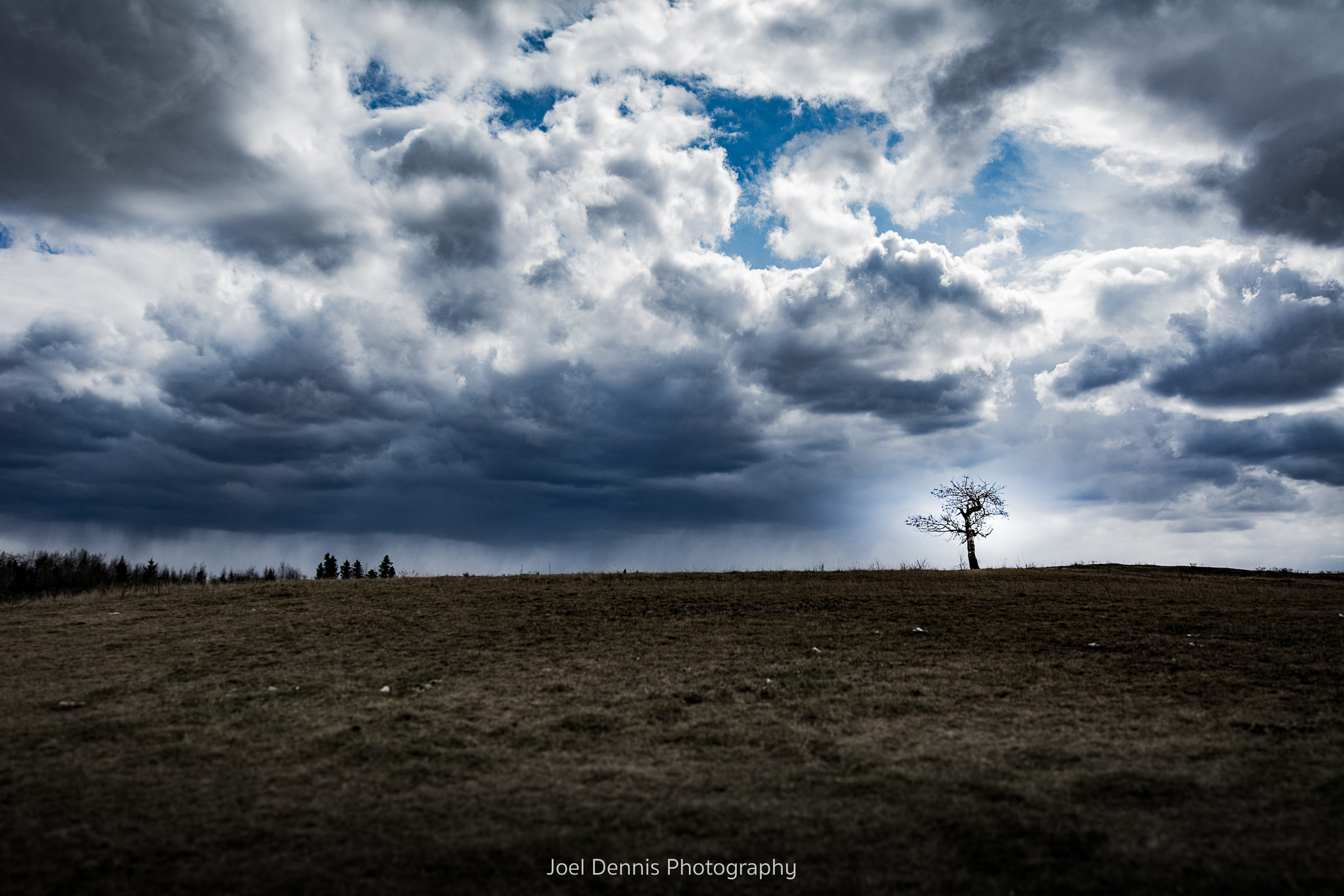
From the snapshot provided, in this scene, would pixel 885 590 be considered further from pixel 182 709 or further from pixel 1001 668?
pixel 182 709

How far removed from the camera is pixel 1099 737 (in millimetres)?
8594

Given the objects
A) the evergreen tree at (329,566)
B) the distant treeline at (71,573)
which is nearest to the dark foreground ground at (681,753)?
the distant treeline at (71,573)

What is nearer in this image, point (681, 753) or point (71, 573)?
point (681, 753)

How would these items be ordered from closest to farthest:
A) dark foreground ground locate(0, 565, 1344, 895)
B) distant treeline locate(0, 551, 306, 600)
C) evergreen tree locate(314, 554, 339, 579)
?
1. dark foreground ground locate(0, 565, 1344, 895)
2. distant treeline locate(0, 551, 306, 600)
3. evergreen tree locate(314, 554, 339, 579)

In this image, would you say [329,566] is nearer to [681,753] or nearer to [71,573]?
[71,573]

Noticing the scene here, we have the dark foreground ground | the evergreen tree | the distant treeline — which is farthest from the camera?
the evergreen tree

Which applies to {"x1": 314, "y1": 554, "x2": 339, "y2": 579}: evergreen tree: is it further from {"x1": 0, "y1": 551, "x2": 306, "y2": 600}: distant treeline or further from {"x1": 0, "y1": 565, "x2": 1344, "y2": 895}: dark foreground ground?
{"x1": 0, "y1": 565, "x2": 1344, "y2": 895}: dark foreground ground

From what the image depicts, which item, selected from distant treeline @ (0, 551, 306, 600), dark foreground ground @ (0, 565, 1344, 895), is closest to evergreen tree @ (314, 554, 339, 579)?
distant treeline @ (0, 551, 306, 600)

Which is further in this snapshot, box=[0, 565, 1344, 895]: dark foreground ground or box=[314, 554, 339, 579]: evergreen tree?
box=[314, 554, 339, 579]: evergreen tree

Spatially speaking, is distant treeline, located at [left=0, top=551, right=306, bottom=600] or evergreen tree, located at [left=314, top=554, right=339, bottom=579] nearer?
distant treeline, located at [left=0, top=551, right=306, bottom=600]

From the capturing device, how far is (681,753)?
8273mm

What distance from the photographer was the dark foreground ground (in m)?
5.81

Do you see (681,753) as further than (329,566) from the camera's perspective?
No

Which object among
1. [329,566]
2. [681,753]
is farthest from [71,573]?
[681,753]
